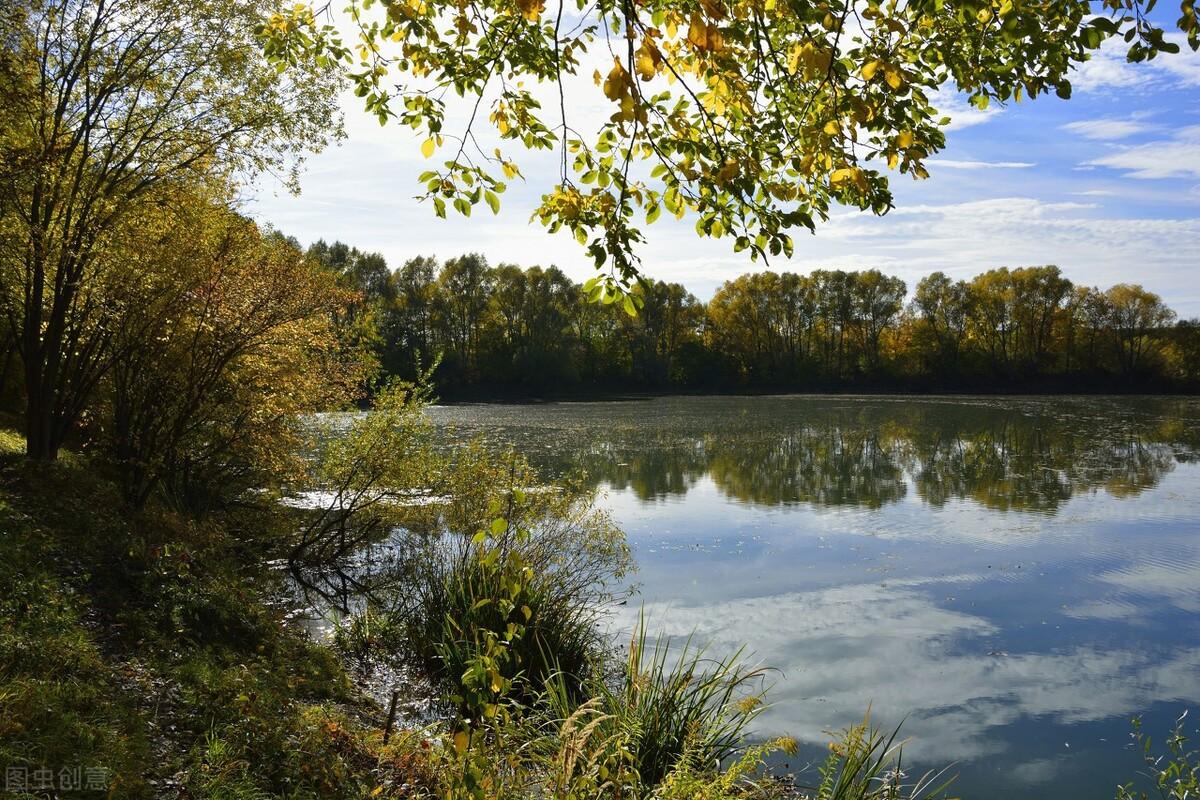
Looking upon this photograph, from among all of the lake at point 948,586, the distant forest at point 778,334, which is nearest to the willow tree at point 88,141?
the lake at point 948,586

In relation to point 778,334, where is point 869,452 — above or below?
below

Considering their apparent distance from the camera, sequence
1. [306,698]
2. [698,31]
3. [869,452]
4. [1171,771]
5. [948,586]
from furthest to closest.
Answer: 1. [869,452]
2. [948,586]
3. [306,698]
4. [1171,771]
5. [698,31]

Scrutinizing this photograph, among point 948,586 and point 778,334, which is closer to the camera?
point 948,586

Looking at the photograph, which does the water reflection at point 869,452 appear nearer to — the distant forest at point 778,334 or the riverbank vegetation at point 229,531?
the riverbank vegetation at point 229,531

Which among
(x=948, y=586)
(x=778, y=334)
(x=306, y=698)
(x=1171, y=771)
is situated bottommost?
(x=948, y=586)

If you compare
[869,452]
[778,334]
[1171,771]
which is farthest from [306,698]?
[778,334]

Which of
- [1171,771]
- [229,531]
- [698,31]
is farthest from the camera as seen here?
[229,531]

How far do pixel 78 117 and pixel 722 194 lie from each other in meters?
11.2

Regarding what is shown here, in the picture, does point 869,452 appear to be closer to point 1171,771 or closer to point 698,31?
point 1171,771

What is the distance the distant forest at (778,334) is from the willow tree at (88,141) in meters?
50.0

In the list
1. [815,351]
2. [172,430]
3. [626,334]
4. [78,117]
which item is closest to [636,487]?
[172,430]

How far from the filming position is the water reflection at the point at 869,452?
18.0m

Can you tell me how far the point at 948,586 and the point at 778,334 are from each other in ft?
219

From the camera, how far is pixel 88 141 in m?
10.7
